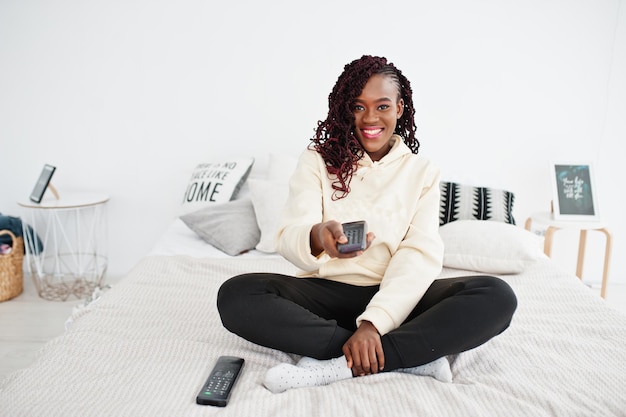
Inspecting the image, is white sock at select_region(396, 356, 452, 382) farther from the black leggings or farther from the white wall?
the white wall

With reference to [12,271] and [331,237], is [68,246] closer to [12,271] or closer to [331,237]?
[12,271]

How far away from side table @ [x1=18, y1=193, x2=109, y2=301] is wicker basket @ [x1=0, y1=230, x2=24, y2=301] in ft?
0.31

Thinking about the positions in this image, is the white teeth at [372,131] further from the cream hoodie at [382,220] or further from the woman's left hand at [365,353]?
the woman's left hand at [365,353]

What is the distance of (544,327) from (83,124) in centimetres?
224

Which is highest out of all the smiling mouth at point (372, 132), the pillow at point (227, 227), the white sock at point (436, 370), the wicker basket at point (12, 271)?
the smiling mouth at point (372, 132)

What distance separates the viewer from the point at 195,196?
7.22ft

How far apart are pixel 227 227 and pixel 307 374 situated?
1.03 metres

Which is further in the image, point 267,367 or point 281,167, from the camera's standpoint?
point 281,167

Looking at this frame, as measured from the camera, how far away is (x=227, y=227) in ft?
6.29

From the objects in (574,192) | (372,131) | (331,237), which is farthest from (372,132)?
(574,192)

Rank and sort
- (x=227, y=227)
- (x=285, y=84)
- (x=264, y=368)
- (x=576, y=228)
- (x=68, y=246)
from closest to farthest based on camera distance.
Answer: (x=264, y=368) < (x=227, y=227) < (x=576, y=228) < (x=285, y=84) < (x=68, y=246)

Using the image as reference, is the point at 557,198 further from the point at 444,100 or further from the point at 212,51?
the point at 212,51

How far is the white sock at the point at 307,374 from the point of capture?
947 mm

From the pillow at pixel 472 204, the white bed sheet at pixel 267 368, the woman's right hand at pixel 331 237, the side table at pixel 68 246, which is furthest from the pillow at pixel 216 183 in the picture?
the woman's right hand at pixel 331 237
